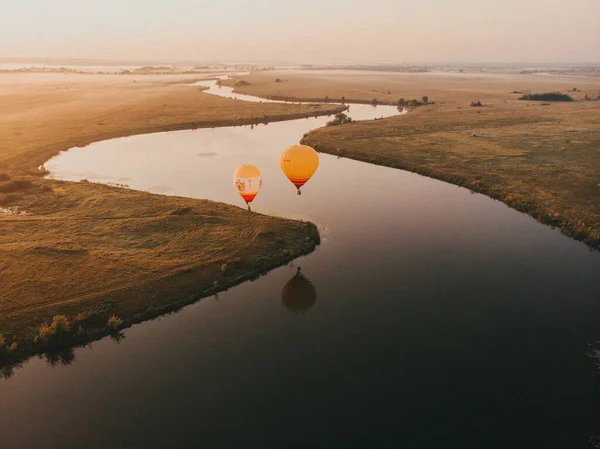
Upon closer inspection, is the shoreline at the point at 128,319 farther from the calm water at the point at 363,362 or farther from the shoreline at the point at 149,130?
the shoreline at the point at 149,130

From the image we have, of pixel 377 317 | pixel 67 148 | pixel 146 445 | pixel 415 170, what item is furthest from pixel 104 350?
pixel 67 148

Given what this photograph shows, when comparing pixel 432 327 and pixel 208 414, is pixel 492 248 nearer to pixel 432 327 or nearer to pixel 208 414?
pixel 432 327

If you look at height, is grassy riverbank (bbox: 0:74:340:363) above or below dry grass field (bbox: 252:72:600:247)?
below

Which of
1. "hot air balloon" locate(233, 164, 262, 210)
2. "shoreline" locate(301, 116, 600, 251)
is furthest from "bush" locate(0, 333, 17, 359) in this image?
"shoreline" locate(301, 116, 600, 251)

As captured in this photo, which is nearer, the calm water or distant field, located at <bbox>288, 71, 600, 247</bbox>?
the calm water

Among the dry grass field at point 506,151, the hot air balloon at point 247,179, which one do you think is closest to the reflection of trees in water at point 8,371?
the hot air balloon at point 247,179

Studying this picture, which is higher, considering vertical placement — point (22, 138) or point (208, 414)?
point (22, 138)

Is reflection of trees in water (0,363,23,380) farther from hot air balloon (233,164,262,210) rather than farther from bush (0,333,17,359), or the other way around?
hot air balloon (233,164,262,210)

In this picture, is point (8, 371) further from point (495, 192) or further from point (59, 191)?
point (495, 192)
